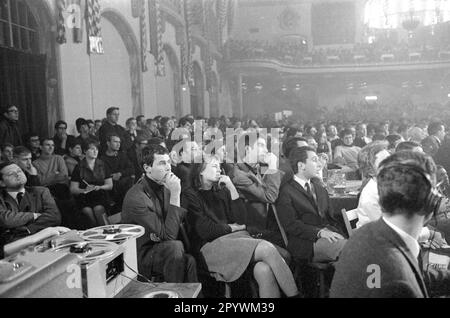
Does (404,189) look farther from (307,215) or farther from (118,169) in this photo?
(118,169)

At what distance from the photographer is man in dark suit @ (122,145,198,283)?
8.98 ft

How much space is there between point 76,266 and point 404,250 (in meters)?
1.22

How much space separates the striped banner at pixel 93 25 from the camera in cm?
694

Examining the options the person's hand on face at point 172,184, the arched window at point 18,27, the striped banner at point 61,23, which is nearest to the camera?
the person's hand on face at point 172,184

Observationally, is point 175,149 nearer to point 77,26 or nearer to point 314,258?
point 314,258

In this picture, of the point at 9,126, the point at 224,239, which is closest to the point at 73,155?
the point at 9,126

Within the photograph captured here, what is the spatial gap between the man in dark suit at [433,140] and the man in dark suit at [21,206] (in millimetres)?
4389

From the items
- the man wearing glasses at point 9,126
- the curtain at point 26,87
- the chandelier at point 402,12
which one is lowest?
the man wearing glasses at point 9,126

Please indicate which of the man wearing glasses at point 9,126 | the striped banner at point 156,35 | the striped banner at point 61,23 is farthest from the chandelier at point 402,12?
the man wearing glasses at point 9,126

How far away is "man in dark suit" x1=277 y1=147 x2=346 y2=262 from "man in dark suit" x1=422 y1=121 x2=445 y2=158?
2757mm

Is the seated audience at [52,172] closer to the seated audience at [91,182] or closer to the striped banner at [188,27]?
the seated audience at [91,182]

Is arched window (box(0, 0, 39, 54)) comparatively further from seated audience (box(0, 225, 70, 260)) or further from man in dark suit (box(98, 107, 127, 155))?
seated audience (box(0, 225, 70, 260))

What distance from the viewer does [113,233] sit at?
2.28 meters
